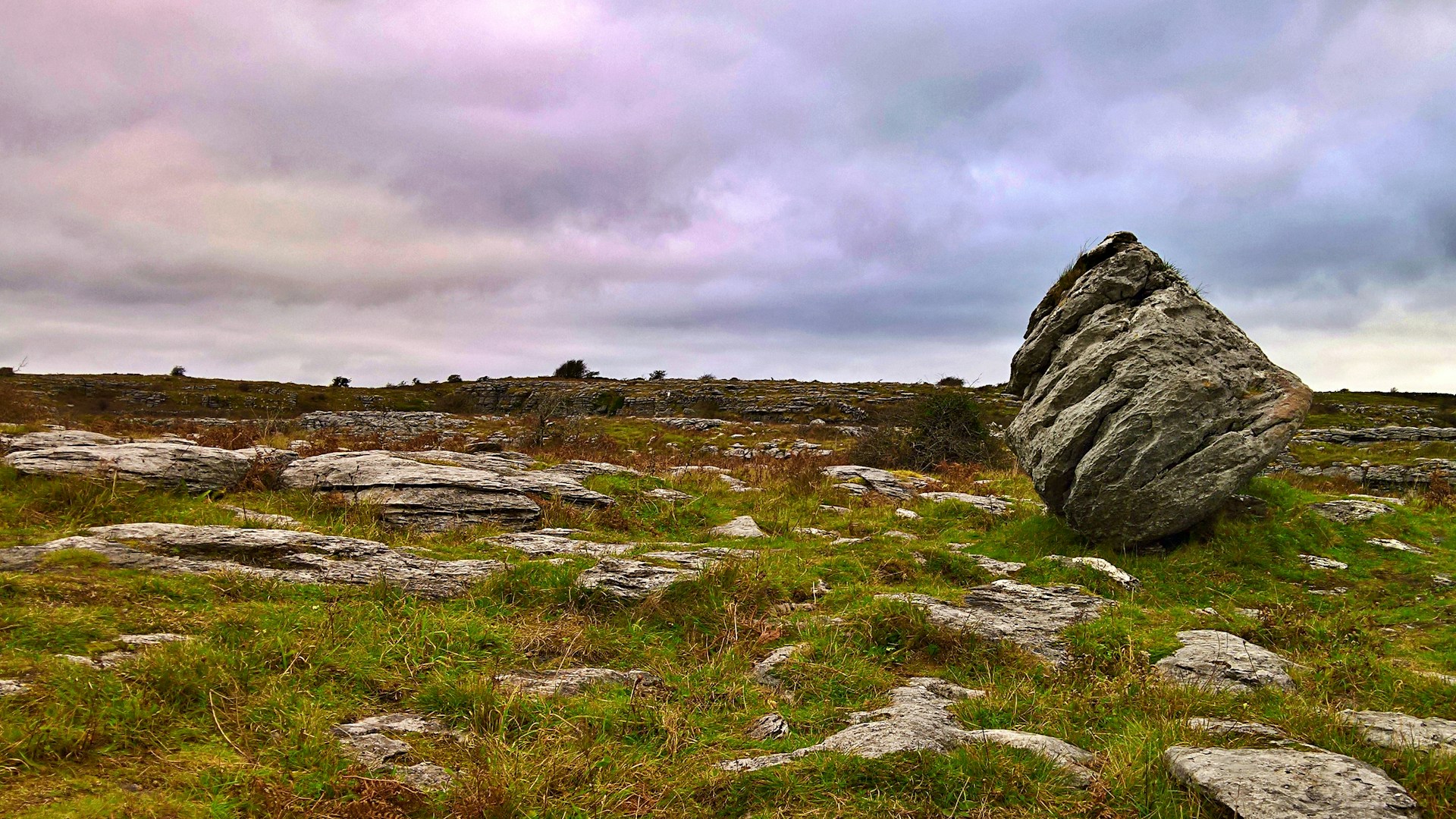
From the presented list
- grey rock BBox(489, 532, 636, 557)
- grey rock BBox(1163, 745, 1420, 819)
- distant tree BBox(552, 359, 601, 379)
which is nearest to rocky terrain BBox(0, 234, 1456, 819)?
grey rock BBox(1163, 745, 1420, 819)

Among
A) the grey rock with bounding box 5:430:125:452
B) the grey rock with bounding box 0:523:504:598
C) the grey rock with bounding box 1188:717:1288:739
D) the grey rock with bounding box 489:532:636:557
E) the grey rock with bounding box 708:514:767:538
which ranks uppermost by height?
the grey rock with bounding box 5:430:125:452

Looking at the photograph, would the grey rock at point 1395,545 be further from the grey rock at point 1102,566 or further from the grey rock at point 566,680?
the grey rock at point 566,680

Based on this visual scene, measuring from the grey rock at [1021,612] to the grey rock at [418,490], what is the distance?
559cm

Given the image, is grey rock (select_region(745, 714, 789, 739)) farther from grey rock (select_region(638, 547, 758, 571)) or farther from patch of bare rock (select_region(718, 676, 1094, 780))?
grey rock (select_region(638, 547, 758, 571))

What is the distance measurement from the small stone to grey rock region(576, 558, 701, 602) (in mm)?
8761

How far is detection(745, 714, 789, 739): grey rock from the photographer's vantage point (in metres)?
4.82

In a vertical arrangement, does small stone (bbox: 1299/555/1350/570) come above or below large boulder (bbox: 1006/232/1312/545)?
below

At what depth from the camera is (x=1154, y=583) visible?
9.59 meters

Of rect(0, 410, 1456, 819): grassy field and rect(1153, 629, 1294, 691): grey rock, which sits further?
rect(1153, 629, 1294, 691): grey rock

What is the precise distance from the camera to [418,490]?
10180 mm

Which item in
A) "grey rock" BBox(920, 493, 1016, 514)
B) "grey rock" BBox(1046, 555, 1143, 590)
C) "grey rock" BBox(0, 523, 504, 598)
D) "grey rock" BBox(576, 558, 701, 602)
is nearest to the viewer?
"grey rock" BBox(0, 523, 504, 598)

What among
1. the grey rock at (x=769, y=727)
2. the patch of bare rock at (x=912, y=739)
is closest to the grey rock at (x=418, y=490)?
the grey rock at (x=769, y=727)

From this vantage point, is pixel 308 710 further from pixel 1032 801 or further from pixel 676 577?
pixel 1032 801

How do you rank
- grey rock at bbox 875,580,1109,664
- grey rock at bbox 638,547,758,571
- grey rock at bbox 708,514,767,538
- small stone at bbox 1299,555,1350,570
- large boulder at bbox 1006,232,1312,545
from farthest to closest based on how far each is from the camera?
grey rock at bbox 708,514,767,538, large boulder at bbox 1006,232,1312,545, small stone at bbox 1299,555,1350,570, grey rock at bbox 638,547,758,571, grey rock at bbox 875,580,1109,664
